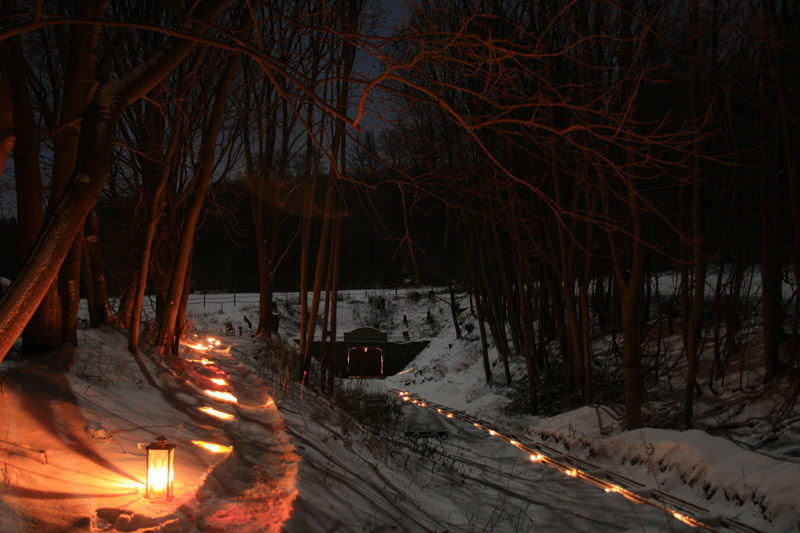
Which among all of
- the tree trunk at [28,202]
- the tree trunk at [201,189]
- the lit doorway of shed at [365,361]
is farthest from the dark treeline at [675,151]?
the lit doorway of shed at [365,361]

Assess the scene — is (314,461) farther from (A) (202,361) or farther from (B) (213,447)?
(A) (202,361)

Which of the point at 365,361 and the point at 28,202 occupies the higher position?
the point at 28,202

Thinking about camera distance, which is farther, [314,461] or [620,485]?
[620,485]

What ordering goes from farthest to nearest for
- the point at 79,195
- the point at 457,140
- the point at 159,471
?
the point at 457,140 < the point at 79,195 < the point at 159,471

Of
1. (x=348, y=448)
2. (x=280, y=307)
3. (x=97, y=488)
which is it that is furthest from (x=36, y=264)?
(x=280, y=307)

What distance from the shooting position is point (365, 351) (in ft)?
86.5

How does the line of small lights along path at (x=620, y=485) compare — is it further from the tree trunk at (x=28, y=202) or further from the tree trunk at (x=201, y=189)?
the tree trunk at (x=28, y=202)

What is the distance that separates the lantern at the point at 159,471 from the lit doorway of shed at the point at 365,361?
23.2m

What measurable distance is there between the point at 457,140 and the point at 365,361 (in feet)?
62.3

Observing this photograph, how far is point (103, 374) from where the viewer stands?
5586 mm

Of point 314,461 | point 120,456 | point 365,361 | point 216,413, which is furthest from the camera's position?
point 365,361

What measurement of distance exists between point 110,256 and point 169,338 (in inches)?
292

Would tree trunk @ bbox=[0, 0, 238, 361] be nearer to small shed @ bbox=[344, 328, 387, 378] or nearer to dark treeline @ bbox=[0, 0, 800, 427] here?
dark treeline @ bbox=[0, 0, 800, 427]

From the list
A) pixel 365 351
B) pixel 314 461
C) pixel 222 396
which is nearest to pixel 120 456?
pixel 314 461
